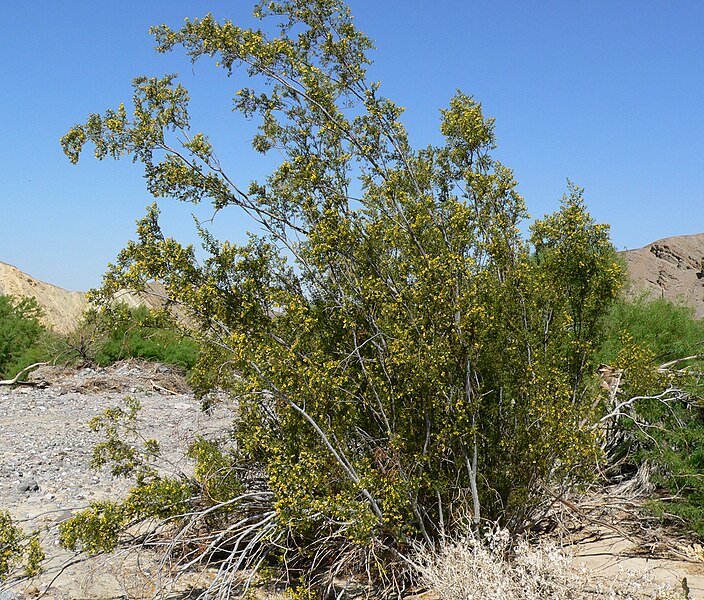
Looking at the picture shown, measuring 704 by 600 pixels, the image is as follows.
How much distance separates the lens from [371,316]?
5758 millimetres

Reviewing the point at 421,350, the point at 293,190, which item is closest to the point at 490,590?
the point at 421,350

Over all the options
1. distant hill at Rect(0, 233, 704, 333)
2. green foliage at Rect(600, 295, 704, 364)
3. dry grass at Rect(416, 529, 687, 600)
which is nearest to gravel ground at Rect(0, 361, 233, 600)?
distant hill at Rect(0, 233, 704, 333)

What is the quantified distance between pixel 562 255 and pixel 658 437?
2.57 meters

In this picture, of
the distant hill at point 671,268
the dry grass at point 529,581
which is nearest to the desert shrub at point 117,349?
the distant hill at point 671,268

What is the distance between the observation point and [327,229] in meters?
5.83

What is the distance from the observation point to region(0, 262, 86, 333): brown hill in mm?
33500

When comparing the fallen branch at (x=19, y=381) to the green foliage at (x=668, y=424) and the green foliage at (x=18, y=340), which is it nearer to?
the green foliage at (x=18, y=340)

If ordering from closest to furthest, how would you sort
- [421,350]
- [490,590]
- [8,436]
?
[490,590] < [421,350] < [8,436]

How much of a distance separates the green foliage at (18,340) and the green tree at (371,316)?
14624 millimetres

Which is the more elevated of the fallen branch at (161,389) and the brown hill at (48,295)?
the brown hill at (48,295)

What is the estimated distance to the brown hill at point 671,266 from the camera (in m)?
18.3

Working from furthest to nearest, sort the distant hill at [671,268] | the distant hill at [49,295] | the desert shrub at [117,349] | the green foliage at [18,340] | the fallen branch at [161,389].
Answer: the distant hill at [49,295] → the green foliage at [18,340] → the desert shrub at [117,349] → the distant hill at [671,268] → the fallen branch at [161,389]

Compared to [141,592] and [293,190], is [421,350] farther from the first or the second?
[141,592]

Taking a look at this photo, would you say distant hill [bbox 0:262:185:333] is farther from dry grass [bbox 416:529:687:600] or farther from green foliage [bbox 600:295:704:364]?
dry grass [bbox 416:529:687:600]
